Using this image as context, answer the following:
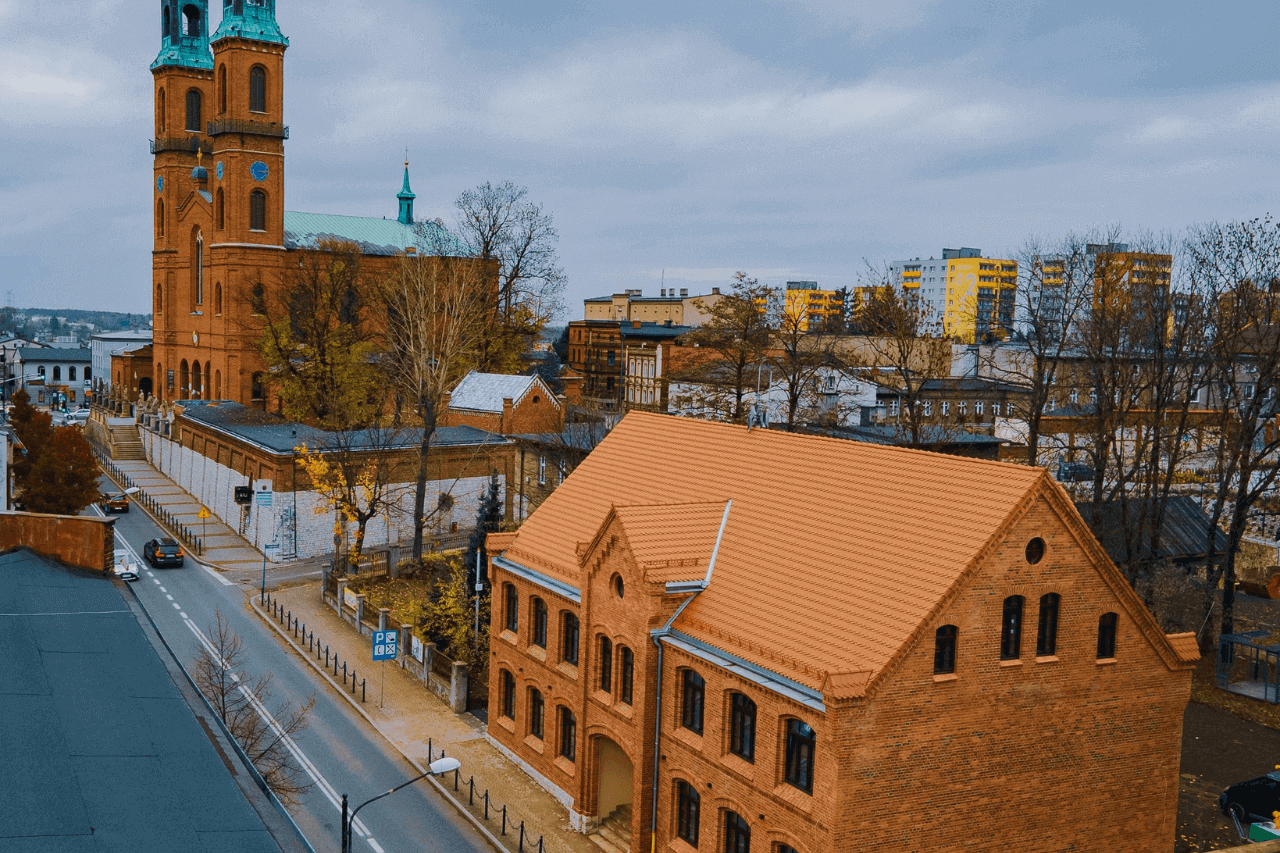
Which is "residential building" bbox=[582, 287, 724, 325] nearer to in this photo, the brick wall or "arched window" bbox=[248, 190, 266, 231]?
"arched window" bbox=[248, 190, 266, 231]

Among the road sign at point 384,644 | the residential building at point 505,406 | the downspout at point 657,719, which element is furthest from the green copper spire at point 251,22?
the downspout at point 657,719

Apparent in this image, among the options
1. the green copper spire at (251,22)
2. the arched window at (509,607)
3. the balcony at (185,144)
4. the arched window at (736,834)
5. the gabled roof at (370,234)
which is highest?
the green copper spire at (251,22)

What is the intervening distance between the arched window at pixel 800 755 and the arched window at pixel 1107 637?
21.1ft

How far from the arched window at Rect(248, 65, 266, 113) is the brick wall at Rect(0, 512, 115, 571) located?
2425 inches

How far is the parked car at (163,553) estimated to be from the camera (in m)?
51.1

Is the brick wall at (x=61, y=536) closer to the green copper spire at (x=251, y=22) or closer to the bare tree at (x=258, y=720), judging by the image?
the bare tree at (x=258, y=720)

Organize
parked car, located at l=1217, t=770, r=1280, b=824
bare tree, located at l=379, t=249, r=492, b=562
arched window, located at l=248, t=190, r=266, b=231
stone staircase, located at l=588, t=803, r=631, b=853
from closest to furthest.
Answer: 1. parked car, located at l=1217, t=770, r=1280, b=824
2. stone staircase, located at l=588, t=803, r=631, b=853
3. bare tree, located at l=379, t=249, r=492, b=562
4. arched window, located at l=248, t=190, r=266, b=231

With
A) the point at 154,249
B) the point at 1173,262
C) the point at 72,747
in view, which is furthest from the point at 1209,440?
the point at 154,249

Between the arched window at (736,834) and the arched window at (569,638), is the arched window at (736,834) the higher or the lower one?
the lower one

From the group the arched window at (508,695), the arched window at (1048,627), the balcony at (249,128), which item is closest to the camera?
the arched window at (1048,627)

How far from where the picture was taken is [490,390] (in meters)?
66.8

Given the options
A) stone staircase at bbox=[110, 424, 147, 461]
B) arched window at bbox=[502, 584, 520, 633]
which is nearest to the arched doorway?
arched window at bbox=[502, 584, 520, 633]

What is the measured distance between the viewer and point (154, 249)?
305ft

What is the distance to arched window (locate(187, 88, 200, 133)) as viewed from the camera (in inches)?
3487
